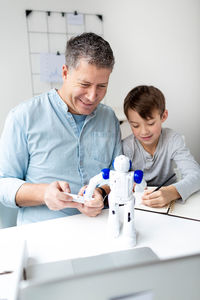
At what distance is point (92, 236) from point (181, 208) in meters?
0.34

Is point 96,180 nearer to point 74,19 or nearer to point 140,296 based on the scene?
point 140,296

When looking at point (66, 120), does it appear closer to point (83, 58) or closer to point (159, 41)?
point (83, 58)

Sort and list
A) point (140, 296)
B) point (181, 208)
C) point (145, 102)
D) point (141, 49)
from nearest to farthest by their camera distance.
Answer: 1. point (140, 296)
2. point (181, 208)
3. point (145, 102)
4. point (141, 49)

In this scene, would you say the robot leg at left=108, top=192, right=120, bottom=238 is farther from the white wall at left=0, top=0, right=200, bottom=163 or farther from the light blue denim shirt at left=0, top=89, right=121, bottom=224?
the white wall at left=0, top=0, right=200, bottom=163

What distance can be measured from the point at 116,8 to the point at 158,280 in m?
2.48

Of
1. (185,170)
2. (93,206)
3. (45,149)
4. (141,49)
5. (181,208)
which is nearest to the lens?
(93,206)

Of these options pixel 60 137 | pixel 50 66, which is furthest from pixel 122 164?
pixel 50 66

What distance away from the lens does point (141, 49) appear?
2.45 m

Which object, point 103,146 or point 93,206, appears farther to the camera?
point 103,146

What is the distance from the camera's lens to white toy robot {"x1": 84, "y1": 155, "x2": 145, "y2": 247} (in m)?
0.61

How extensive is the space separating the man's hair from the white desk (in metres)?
0.53

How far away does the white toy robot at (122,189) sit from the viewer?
61 centimetres

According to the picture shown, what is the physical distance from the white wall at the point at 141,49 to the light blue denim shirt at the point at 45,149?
51.1 inches

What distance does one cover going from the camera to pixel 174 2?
2.47 metres
